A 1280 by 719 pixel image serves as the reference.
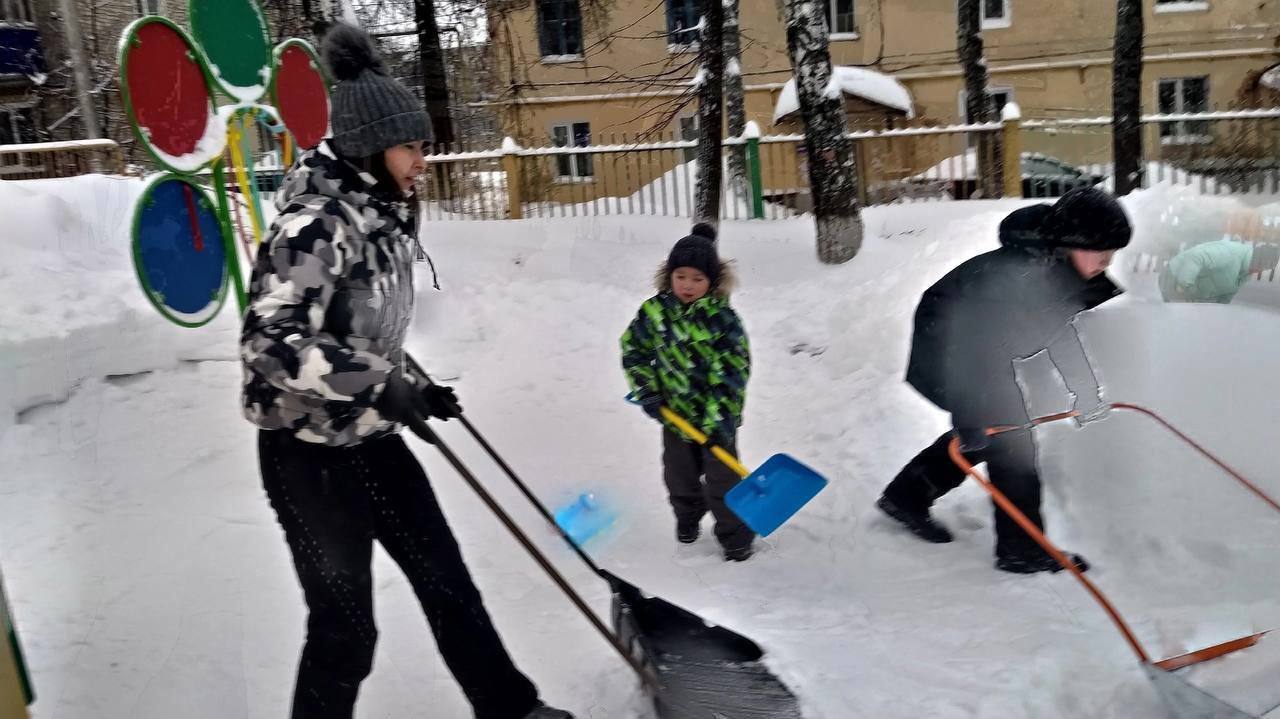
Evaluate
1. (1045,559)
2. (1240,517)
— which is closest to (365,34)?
(1045,559)

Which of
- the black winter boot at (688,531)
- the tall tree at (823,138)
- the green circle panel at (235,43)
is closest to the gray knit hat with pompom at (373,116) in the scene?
the black winter boot at (688,531)

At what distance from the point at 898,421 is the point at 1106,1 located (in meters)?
16.1

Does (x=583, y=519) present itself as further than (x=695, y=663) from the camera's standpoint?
Yes

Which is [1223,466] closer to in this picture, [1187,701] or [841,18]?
[1187,701]

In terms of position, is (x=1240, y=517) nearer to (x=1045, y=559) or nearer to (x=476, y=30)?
(x=1045, y=559)

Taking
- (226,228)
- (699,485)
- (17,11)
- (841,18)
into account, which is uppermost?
(841,18)

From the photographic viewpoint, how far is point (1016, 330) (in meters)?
2.98

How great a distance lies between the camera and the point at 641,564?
11.5 feet

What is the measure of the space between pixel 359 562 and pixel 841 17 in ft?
59.4

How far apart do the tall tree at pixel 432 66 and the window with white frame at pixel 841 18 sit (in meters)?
9.28

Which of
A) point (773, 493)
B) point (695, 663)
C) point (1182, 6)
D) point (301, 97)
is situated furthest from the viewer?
point (1182, 6)

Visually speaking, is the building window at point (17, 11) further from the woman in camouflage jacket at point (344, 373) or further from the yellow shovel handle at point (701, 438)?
the woman in camouflage jacket at point (344, 373)

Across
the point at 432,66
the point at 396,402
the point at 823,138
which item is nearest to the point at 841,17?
the point at 432,66

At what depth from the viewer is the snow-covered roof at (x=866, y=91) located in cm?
1520
